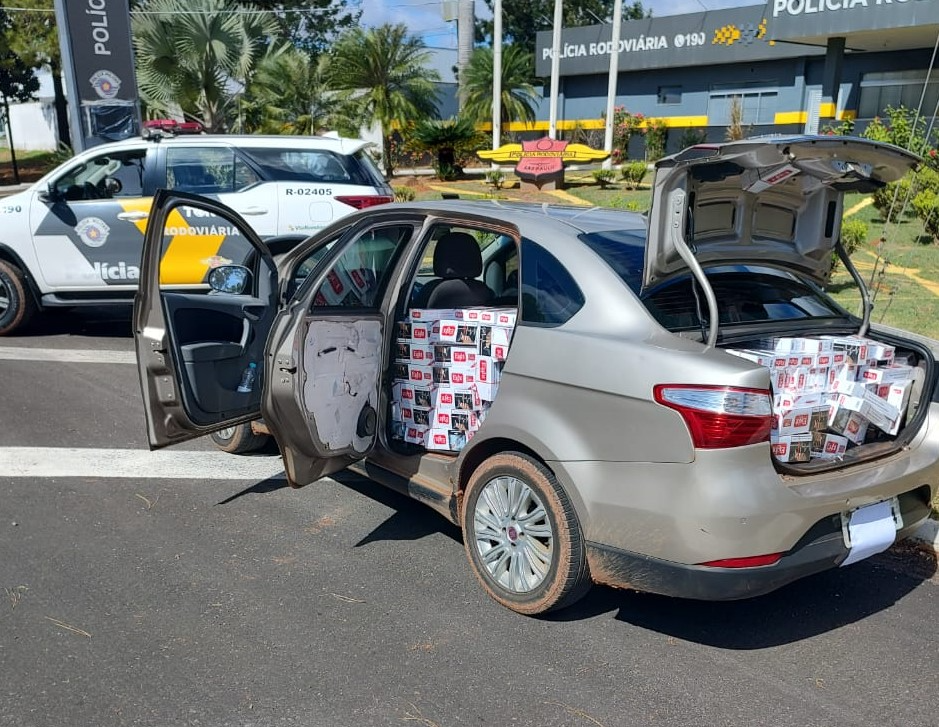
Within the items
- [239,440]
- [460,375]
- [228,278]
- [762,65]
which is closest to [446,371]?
[460,375]

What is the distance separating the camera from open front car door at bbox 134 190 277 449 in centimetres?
406

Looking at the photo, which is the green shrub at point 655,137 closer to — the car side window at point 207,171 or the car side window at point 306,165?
the car side window at point 306,165

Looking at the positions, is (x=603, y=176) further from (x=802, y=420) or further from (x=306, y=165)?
(x=802, y=420)

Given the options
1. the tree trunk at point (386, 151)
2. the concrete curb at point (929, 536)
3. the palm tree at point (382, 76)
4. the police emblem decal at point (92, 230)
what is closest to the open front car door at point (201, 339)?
the concrete curb at point (929, 536)

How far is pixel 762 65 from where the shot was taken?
31.4 m

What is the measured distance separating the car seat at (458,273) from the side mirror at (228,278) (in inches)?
39.9

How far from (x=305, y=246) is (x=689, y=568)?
287 centimetres

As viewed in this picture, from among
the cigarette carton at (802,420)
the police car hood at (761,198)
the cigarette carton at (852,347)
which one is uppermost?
the police car hood at (761,198)

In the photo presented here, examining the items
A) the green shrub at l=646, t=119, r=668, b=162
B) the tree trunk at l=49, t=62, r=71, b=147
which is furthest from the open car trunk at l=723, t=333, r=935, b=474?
the tree trunk at l=49, t=62, r=71, b=147

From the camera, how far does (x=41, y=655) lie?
3350 millimetres

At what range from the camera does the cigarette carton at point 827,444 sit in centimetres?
364

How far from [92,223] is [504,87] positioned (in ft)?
87.6

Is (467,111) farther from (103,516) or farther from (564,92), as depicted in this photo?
(103,516)

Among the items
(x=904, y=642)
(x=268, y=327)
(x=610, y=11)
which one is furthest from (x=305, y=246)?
(x=610, y=11)
